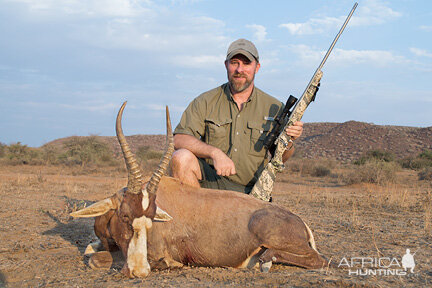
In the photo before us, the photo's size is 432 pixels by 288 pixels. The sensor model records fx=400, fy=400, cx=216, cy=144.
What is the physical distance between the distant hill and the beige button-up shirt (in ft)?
103

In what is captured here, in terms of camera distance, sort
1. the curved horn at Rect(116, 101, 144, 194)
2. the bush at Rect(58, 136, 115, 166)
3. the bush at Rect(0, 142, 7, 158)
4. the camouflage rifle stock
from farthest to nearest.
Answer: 1. the bush at Rect(0, 142, 7, 158)
2. the bush at Rect(58, 136, 115, 166)
3. the camouflage rifle stock
4. the curved horn at Rect(116, 101, 144, 194)

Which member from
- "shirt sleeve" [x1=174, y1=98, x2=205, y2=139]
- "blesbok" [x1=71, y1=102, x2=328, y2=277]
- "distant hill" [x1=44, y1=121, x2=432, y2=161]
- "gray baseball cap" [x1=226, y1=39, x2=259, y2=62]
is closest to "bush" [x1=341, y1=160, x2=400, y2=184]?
"gray baseball cap" [x1=226, y1=39, x2=259, y2=62]

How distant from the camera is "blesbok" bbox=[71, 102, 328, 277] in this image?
4.11 m

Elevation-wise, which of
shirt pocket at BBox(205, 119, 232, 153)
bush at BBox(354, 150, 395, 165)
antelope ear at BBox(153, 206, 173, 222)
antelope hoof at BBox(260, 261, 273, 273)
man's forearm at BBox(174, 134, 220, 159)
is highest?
shirt pocket at BBox(205, 119, 232, 153)

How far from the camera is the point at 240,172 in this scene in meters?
5.92

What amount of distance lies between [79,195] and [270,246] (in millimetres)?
7784

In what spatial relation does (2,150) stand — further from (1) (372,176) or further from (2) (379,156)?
(2) (379,156)

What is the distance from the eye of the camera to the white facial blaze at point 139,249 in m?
3.92

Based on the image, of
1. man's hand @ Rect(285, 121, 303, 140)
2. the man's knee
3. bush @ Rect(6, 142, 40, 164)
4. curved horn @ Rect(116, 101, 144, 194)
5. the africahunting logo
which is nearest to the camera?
curved horn @ Rect(116, 101, 144, 194)

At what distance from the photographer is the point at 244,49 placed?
234 inches

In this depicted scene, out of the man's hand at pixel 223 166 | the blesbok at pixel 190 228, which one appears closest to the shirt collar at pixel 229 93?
the man's hand at pixel 223 166

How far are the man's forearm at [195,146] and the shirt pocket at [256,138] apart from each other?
902mm

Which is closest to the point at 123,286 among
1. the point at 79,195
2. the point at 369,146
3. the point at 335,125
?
the point at 79,195

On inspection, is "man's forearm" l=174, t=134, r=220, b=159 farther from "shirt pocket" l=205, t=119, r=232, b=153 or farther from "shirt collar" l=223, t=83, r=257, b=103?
"shirt collar" l=223, t=83, r=257, b=103
